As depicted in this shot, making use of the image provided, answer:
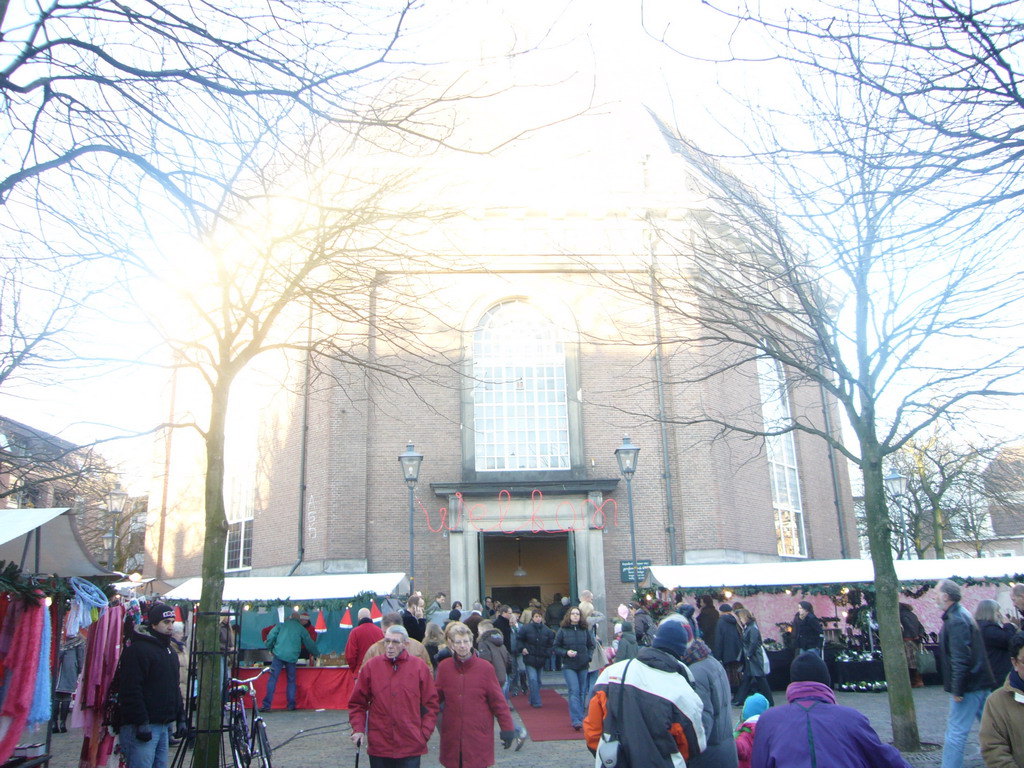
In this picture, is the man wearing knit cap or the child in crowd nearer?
the man wearing knit cap

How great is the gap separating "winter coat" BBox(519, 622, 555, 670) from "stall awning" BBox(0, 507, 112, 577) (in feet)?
21.6

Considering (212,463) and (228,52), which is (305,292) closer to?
(212,463)

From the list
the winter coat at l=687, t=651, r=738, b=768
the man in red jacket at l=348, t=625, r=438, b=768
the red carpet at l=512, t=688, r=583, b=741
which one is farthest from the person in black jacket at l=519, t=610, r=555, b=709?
the winter coat at l=687, t=651, r=738, b=768

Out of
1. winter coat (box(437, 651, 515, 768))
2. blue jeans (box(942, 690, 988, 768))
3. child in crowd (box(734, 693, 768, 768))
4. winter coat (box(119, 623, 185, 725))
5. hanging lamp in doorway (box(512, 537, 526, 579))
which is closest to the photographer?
child in crowd (box(734, 693, 768, 768))

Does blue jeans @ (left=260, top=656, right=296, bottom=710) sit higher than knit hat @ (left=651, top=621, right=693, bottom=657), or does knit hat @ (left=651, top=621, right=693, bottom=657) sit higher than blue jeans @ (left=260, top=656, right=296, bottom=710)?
knit hat @ (left=651, top=621, right=693, bottom=657)

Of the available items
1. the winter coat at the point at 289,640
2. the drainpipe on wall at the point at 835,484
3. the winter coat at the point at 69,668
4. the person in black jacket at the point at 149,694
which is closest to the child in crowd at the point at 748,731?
the person in black jacket at the point at 149,694

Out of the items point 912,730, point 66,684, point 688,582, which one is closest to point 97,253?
point 66,684

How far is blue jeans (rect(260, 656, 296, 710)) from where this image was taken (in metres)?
14.3

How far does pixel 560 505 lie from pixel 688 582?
16.4 ft

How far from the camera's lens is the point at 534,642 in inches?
549

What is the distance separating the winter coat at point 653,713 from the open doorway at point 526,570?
24.1m

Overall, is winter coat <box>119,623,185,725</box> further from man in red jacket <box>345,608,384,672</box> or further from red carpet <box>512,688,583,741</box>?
red carpet <box>512,688,583,741</box>

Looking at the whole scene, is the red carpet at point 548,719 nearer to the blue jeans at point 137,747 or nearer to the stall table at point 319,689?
the stall table at point 319,689

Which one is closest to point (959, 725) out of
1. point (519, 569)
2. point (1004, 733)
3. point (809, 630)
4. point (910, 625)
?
point (1004, 733)
